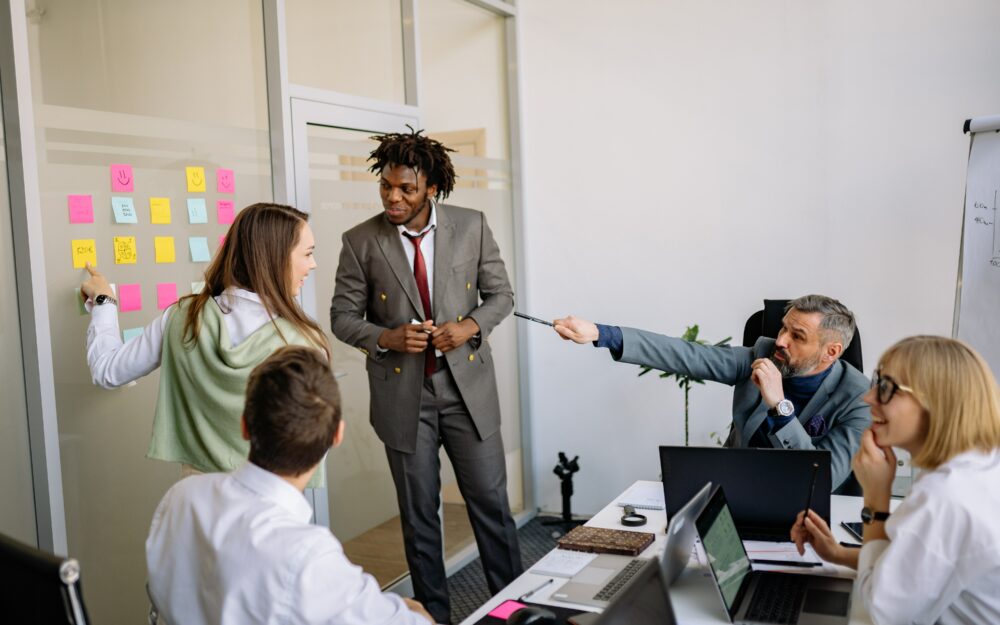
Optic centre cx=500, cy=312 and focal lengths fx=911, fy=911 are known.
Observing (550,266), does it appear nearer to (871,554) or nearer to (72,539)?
(72,539)

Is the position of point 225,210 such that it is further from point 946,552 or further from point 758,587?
point 946,552

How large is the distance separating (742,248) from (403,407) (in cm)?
193

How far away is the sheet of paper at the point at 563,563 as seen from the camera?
1.96 m

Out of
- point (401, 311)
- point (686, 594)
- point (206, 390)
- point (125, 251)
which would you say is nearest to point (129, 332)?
point (125, 251)

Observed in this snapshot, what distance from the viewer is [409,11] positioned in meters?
3.86

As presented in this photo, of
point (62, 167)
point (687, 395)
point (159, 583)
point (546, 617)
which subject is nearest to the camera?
point (159, 583)

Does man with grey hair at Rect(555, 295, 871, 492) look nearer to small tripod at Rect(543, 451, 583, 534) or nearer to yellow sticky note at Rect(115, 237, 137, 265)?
yellow sticky note at Rect(115, 237, 137, 265)

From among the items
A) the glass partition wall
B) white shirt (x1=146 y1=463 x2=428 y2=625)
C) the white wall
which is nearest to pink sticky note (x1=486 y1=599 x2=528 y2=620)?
white shirt (x1=146 y1=463 x2=428 y2=625)

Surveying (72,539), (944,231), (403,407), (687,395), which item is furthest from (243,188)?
(944,231)

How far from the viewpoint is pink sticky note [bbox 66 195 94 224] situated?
→ 2457 mm

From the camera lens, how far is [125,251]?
2621 mm

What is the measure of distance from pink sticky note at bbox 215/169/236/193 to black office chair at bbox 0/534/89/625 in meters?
1.93

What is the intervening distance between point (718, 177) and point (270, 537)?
3342 mm

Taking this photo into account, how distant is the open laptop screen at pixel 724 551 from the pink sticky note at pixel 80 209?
1.81m
